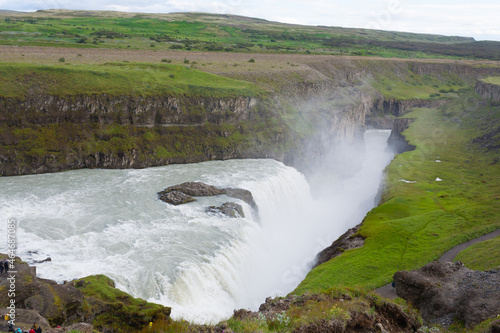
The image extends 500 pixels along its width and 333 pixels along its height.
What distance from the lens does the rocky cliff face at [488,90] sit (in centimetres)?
11581

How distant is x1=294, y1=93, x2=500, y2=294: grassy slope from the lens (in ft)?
123

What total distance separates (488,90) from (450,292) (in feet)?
382

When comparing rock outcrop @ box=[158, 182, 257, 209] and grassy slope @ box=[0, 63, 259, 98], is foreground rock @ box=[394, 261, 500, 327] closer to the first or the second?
rock outcrop @ box=[158, 182, 257, 209]

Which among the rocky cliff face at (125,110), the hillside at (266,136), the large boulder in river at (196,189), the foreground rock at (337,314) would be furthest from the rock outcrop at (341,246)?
the rocky cliff face at (125,110)

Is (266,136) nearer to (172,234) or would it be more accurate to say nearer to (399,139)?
(172,234)

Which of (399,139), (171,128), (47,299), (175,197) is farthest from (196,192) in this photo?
(399,139)

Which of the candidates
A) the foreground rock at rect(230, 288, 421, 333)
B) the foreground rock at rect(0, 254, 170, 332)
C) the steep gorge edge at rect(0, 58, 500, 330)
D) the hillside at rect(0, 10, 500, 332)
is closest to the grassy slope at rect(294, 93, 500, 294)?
the hillside at rect(0, 10, 500, 332)

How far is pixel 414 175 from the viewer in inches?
2908

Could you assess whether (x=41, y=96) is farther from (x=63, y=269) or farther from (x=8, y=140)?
(x=63, y=269)

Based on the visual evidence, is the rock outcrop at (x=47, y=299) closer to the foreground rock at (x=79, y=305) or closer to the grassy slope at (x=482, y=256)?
the foreground rock at (x=79, y=305)

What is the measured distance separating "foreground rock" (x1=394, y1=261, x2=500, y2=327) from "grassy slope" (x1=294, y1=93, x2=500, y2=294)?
3.95 m

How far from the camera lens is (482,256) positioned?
1409 inches

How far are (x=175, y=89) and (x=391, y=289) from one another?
157ft

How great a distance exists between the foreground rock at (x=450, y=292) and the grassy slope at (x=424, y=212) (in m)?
3.95
